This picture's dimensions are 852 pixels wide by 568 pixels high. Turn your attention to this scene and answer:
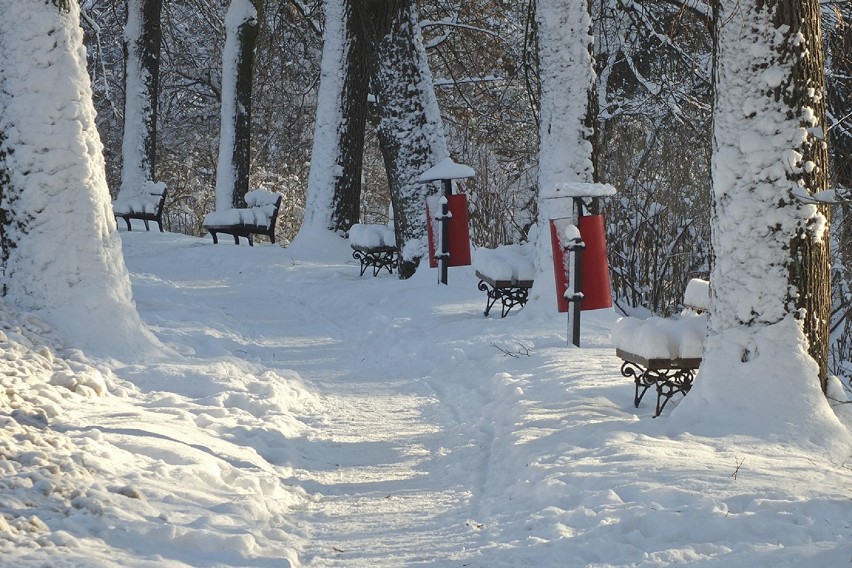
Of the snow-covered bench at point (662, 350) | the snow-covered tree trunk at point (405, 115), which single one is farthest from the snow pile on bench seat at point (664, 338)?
the snow-covered tree trunk at point (405, 115)

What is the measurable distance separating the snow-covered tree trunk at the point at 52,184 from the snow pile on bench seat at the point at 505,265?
3670 millimetres

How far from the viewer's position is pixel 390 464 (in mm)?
5875

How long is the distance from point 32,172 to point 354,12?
28.2ft

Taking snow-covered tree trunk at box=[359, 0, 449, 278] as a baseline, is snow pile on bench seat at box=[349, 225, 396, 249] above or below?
below

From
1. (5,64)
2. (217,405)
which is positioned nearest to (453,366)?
(217,405)

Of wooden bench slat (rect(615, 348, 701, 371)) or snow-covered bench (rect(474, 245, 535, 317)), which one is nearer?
wooden bench slat (rect(615, 348, 701, 371))

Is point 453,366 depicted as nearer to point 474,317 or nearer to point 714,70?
point 474,317

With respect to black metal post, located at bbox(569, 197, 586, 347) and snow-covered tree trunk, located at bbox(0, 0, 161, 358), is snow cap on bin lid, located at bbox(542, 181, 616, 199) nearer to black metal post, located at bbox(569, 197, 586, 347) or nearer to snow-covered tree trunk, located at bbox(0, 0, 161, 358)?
black metal post, located at bbox(569, 197, 586, 347)

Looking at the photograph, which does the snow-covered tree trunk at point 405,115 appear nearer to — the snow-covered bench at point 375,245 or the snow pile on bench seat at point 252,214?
the snow-covered bench at point 375,245

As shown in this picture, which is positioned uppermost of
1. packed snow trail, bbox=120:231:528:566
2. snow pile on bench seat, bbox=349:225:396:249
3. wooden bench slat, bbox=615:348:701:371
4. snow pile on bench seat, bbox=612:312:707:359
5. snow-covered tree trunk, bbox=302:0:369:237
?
snow-covered tree trunk, bbox=302:0:369:237

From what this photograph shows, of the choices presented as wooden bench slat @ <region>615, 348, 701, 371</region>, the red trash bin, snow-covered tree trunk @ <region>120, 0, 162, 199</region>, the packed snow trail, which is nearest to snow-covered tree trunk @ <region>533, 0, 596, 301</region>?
the red trash bin

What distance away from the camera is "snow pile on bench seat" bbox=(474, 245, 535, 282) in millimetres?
9766

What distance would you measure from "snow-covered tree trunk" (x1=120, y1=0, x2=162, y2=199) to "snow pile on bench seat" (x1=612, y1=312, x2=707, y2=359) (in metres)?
14.9

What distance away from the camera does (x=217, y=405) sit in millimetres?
6543
